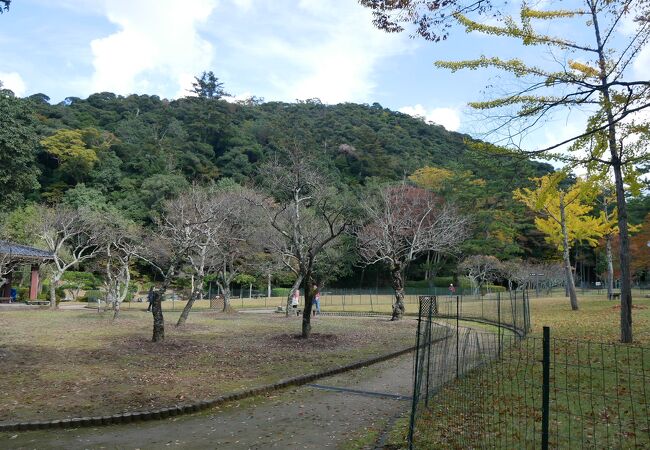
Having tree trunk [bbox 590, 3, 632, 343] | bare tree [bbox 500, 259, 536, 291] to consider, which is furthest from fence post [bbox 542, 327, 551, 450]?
bare tree [bbox 500, 259, 536, 291]

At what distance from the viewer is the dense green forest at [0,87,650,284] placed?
42.2 meters

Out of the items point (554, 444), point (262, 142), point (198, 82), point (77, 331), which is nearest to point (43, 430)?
point (554, 444)

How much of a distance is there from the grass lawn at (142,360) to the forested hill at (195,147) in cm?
2206

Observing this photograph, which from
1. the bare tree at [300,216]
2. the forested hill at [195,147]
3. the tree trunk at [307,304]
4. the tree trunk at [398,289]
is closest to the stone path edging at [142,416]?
the tree trunk at [307,304]

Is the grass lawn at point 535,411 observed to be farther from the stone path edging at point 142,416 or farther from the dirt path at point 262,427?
the stone path edging at point 142,416

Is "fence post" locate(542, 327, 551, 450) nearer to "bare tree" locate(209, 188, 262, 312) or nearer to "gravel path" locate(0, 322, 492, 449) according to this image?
"gravel path" locate(0, 322, 492, 449)

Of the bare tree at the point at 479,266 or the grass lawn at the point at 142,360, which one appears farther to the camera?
the bare tree at the point at 479,266

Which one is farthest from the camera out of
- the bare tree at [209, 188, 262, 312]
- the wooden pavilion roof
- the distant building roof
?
the wooden pavilion roof

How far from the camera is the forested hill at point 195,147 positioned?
4303cm

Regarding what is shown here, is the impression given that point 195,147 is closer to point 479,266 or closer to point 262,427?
point 479,266

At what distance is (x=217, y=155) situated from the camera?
5634cm

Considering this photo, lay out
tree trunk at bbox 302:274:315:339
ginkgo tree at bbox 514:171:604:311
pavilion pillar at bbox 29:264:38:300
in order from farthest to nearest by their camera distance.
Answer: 1. pavilion pillar at bbox 29:264:38:300
2. ginkgo tree at bbox 514:171:604:311
3. tree trunk at bbox 302:274:315:339

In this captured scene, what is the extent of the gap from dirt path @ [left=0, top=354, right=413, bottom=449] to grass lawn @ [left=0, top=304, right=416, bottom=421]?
2.44 feet

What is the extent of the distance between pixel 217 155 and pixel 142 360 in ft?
157
